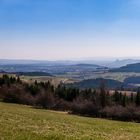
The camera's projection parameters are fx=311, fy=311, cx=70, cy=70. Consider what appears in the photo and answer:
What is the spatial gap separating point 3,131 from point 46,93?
281 ft

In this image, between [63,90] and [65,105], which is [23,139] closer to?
[65,105]

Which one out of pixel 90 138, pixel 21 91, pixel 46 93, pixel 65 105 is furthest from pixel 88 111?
pixel 90 138

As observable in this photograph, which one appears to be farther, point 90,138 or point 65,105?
point 65,105

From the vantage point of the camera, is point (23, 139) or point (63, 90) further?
point (63, 90)

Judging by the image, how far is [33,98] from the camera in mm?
103375

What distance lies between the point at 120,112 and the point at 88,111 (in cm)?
1759

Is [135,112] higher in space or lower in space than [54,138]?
lower

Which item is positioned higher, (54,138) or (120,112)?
(54,138)

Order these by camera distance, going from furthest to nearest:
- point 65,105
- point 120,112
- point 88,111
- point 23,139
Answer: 1. point 65,105
2. point 88,111
3. point 120,112
4. point 23,139

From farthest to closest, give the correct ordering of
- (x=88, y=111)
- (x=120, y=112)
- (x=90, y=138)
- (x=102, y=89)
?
1. (x=102, y=89)
2. (x=88, y=111)
3. (x=120, y=112)
4. (x=90, y=138)

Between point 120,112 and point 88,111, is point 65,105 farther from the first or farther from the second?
point 120,112

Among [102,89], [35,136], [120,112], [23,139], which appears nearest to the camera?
[23,139]

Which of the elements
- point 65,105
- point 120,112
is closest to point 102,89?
point 65,105

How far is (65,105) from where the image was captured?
3984 inches
